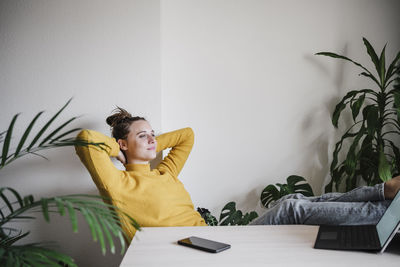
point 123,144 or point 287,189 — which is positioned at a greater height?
point 123,144

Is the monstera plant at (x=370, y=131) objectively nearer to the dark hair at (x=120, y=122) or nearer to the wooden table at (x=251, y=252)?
the wooden table at (x=251, y=252)

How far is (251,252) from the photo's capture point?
1021 millimetres

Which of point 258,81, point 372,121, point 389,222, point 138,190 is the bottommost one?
point 138,190

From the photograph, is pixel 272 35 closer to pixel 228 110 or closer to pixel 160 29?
pixel 228 110

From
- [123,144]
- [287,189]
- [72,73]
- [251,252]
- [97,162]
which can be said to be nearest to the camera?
[251,252]

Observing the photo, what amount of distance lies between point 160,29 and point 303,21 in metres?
1.18

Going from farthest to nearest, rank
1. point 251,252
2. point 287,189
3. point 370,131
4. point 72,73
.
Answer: point 287,189 → point 370,131 → point 72,73 → point 251,252

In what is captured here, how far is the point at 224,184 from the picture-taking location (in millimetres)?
2525

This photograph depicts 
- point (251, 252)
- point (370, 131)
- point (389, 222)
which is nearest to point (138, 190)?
point (251, 252)

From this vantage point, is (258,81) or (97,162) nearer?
(97,162)

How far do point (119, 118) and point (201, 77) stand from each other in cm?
82

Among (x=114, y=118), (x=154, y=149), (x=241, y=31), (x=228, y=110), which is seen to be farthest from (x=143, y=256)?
(x=241, y=31)

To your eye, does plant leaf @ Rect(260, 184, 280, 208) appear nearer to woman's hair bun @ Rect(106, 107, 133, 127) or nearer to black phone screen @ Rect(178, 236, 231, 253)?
woman's hair bun @ Rect(106, 107, 133, 127)

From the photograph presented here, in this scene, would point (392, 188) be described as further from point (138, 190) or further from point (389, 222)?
point (138, 190)
